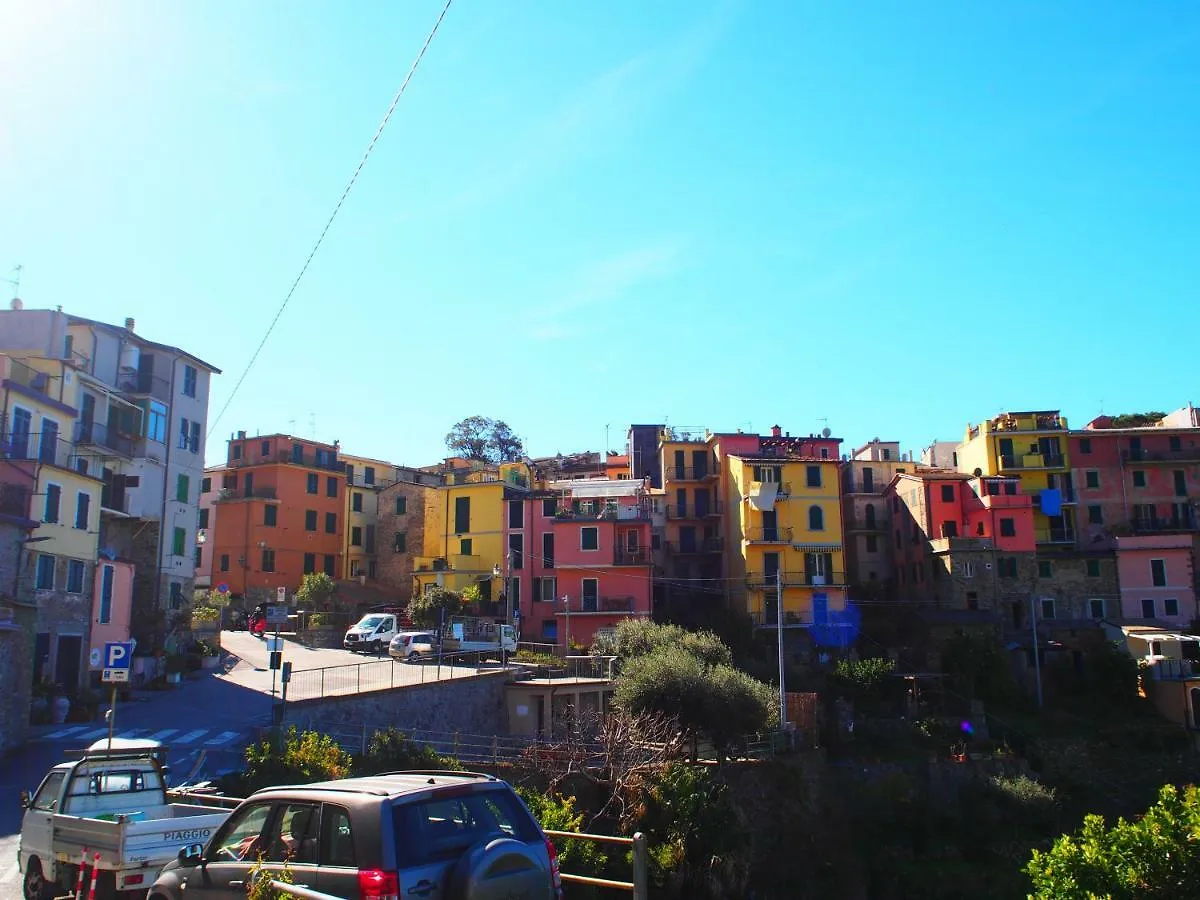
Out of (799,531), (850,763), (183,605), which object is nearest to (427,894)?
(850,763)

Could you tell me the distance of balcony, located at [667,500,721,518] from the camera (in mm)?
63094

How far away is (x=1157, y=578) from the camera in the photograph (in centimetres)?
5953

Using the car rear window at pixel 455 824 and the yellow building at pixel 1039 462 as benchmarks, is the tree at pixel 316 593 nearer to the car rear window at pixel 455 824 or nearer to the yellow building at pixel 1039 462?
the yellow building at pixel 1039 462

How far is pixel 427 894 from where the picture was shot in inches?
278

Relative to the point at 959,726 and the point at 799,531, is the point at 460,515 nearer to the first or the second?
the point at 799,531

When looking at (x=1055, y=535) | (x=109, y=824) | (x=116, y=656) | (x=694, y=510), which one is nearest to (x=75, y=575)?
(x=116, y=656)

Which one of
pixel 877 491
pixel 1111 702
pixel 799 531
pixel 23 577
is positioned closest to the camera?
pixel 23 577

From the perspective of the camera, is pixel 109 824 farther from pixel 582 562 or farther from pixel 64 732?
pixel 582 562

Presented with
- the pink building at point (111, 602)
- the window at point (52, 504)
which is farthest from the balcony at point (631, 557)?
the window at point (52, 504)

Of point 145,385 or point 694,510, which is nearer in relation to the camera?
point 145,385

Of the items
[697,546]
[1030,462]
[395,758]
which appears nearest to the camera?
[395,758]

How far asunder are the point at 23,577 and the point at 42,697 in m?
3.68

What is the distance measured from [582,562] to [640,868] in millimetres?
46260

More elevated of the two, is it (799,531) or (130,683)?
(799,531)
